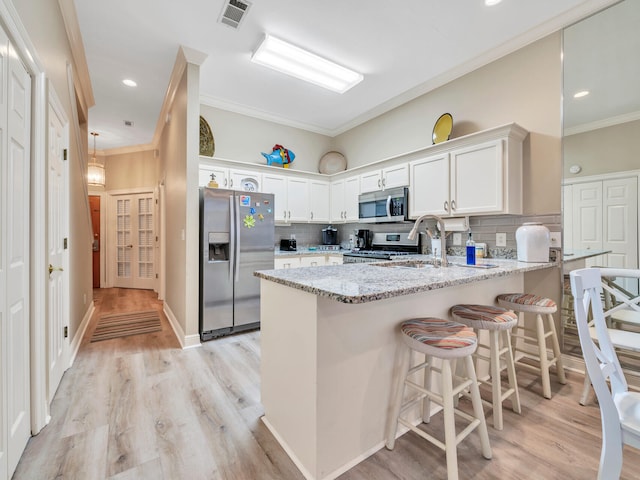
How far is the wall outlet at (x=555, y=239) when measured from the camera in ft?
8.20

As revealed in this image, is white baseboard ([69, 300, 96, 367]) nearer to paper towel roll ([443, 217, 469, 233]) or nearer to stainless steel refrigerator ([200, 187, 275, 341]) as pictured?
stainless steel refrigerator ([200, 187, 275, 341])

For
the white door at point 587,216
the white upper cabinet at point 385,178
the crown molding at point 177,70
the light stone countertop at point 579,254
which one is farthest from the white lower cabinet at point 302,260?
the white door at point 587,216

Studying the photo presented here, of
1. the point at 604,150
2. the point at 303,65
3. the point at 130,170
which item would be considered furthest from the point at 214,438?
the point at 130,170

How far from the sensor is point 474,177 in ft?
9.18

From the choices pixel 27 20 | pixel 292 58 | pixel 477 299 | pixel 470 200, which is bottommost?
pixel 477 299

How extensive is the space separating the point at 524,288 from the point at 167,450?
9.81 feet

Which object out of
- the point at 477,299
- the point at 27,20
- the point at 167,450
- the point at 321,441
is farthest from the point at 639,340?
the point at 27,20

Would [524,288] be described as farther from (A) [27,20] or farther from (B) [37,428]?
(A) [27,20]

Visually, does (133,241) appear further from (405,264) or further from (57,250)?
(405,264)

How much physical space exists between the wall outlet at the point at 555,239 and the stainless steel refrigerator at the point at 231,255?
9.26ft

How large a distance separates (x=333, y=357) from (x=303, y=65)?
2.92m

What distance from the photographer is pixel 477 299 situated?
2.06 m

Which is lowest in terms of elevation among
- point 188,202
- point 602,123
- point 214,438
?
point 214,438

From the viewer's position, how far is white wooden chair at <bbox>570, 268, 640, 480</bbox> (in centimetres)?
100
